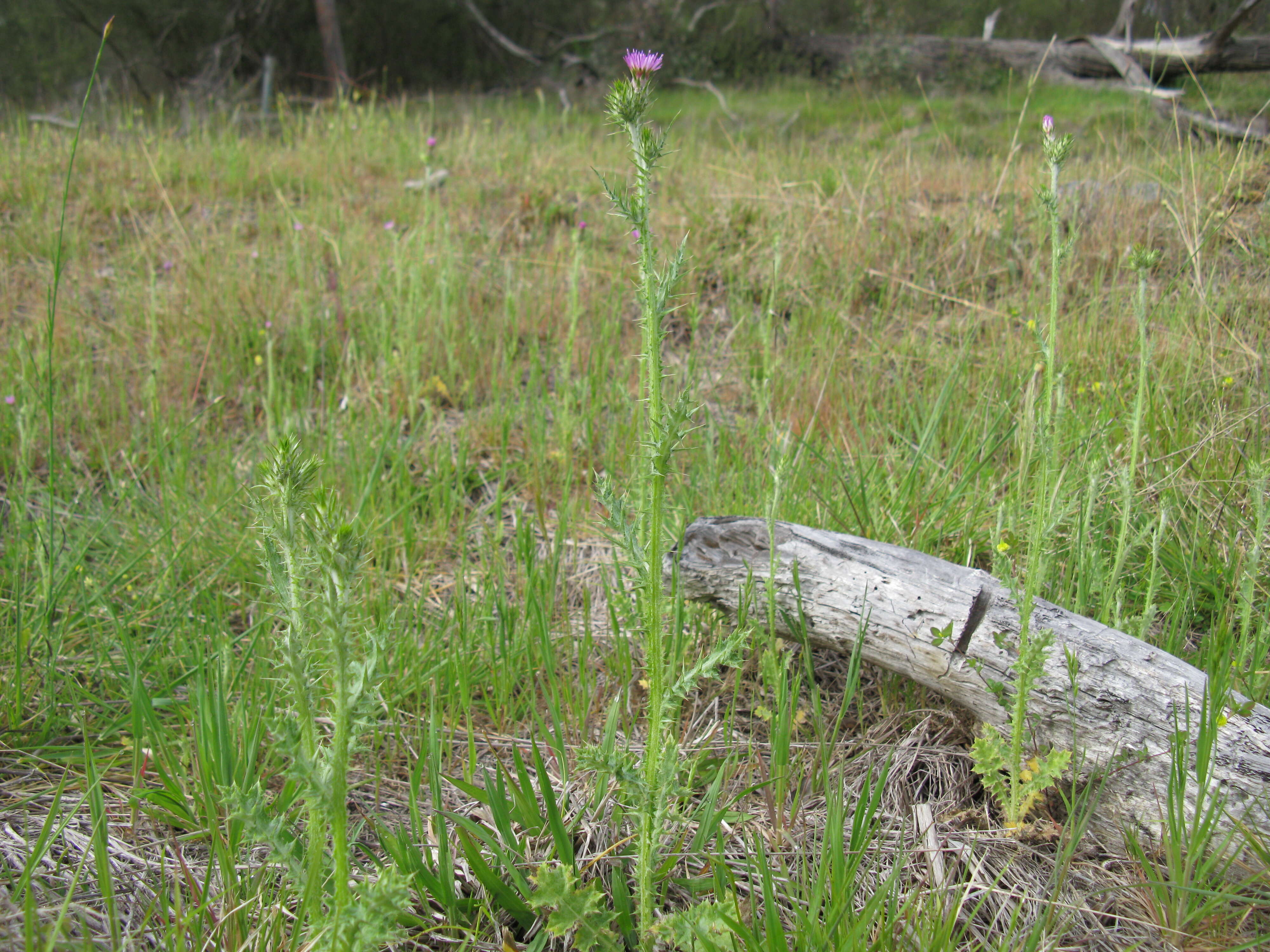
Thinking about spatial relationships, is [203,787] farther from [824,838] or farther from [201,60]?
[201,60]

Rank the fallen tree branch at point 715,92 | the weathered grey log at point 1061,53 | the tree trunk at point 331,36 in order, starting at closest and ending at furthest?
the weathered grey log at point 1061,53, the fallen tree branch at point 715,92, the tree trunk at point 331,36

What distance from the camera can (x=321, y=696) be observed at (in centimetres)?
90

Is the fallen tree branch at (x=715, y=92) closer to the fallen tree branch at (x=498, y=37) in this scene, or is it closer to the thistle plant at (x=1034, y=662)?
the fallen tree branch at (x=498, y=37)

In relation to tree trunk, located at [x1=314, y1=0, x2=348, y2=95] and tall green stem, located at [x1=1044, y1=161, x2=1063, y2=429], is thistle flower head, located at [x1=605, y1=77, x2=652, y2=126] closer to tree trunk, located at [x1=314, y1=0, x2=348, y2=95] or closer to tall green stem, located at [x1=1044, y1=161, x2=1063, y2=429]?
tall green stem, located at [x1=1044, y1=161, x2=1063, y2=429]

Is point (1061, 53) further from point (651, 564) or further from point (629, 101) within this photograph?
point (651, 564)

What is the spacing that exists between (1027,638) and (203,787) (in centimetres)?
138

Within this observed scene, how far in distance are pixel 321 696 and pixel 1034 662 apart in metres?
1.11

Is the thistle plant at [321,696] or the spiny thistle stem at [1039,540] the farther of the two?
the spiny thistle stem at [1039,540]

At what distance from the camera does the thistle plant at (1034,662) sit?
1.28 meters

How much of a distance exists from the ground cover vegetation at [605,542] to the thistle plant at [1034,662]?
1 cm

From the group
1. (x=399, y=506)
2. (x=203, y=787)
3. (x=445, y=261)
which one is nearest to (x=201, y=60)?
(x=445, y=261)

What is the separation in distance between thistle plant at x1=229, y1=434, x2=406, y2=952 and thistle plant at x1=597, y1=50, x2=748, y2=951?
35cm

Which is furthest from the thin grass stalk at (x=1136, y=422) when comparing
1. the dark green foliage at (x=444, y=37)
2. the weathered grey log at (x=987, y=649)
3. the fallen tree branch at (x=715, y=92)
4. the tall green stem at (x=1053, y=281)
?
the dark green foliage at (x=444, y=37)

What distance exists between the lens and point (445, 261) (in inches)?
143
